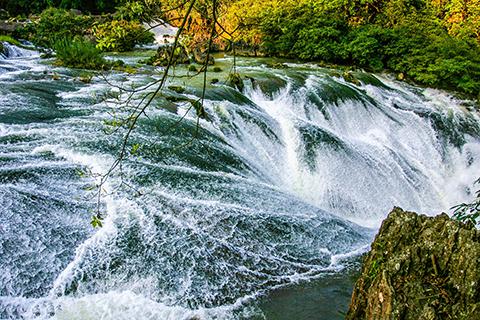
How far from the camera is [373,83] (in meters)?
13.3

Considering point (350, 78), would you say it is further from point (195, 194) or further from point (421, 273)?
point (421, 273)

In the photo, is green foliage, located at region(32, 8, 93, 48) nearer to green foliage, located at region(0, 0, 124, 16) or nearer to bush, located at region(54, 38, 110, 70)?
bush, located at region(54, 38, 110, 70)

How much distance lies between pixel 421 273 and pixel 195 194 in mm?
3136

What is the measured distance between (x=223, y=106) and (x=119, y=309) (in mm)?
5285

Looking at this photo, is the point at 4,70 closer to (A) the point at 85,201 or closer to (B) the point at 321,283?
(A) the point at 85,201

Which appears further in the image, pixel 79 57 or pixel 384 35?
pixel 384 35

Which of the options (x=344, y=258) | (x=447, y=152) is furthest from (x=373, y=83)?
(x=344, y=258)

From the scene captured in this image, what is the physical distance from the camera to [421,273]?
9.53ft

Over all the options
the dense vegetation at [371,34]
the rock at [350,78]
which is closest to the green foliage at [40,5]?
the dense vegetation at [371,34]

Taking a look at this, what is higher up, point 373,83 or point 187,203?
point 373,83

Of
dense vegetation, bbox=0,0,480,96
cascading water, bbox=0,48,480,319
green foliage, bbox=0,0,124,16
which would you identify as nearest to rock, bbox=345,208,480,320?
cascading water, bbox=0,48,480,319

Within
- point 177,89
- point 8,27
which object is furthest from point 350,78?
point 8,27

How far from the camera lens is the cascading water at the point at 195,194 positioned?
13.7ft

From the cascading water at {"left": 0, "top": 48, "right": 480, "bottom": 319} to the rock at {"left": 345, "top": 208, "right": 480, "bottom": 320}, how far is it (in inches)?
61.1
